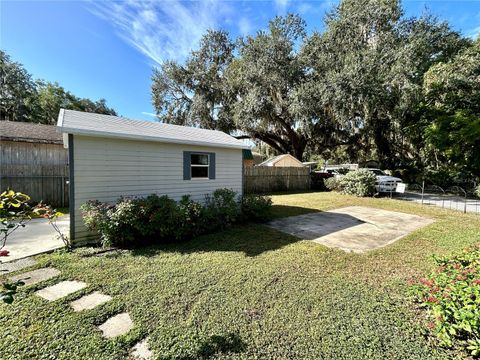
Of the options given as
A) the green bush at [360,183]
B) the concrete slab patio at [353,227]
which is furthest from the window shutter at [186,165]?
the green bush at [360,183]

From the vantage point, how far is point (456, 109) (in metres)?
13.3

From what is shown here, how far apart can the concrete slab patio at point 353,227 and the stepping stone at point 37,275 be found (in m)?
4.96

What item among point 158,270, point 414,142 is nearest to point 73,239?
point 158,270

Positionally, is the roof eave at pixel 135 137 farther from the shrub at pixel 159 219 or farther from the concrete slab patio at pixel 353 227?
the concrete slab patio at pixel 353 227

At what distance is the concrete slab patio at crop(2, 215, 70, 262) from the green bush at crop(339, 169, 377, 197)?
1320 centimetres

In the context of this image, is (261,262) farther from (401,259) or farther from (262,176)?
(262,176)

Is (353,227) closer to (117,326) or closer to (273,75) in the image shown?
(117,326)

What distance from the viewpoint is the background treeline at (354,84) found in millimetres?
12867

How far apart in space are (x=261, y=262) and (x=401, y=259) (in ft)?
8.90

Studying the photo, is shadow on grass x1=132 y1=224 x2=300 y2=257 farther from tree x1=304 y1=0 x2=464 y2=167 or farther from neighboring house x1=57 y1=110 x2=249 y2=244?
tree x1=304 y1=0 x2=464 y2=167

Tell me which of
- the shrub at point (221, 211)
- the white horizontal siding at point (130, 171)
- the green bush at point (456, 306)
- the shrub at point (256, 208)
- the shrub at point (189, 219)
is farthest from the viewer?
the shrub at point (256, 208)

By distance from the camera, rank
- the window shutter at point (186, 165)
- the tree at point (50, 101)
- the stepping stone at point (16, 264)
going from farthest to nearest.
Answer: the tree at point (50, 101) < the window shutter at point (186, 165) < the stepping stone at point (16, 264)

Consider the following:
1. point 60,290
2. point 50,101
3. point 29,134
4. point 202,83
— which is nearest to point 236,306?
point 60,290

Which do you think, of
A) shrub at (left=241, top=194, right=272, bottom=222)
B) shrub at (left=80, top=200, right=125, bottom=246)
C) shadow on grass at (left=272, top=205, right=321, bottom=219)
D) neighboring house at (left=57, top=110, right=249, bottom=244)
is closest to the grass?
shrub at (left=80, top=200, right=125, bottom=246)
